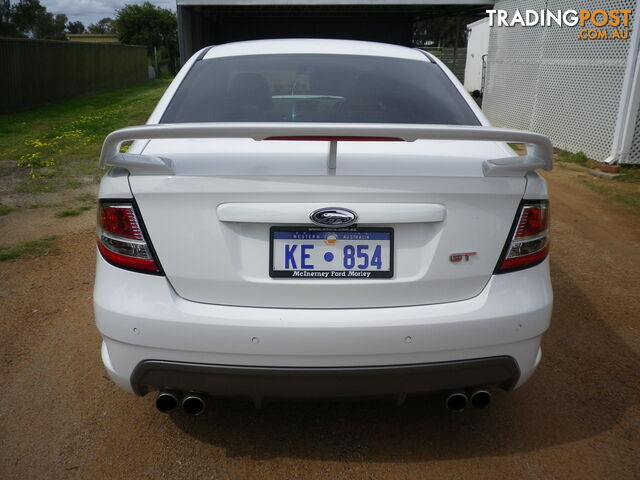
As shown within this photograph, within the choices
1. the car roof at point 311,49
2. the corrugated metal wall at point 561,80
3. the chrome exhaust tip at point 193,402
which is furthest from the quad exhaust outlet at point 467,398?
the corrugated metal wall at point 561,80

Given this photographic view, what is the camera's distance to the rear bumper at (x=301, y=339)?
1931 mm

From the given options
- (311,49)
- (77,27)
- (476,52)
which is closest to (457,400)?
(311,49)

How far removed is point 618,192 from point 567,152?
2.84 meters

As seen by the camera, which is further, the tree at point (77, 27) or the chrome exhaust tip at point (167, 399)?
the tree at point (77, 27)

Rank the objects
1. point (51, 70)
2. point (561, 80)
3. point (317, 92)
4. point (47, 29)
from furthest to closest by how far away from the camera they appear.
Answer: point (47, 29) < point (51, 70) < point (561, 80) < point (317, 92)

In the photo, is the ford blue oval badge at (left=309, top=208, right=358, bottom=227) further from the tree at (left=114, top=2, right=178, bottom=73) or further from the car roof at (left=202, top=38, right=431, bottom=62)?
the tree at (left=114, top=2, right=178, bottom=73)

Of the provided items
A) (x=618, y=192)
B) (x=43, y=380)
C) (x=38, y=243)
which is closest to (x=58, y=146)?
(x=38, y=243)

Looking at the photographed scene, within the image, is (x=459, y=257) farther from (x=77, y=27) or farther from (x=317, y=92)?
(x=77, y=27)

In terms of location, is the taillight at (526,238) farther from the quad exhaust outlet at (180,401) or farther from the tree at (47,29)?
the tree at (47,29)

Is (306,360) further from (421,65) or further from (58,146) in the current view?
(58,146)

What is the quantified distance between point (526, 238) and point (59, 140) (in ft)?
37.1

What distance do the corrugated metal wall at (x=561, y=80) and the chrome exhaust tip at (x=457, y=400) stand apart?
7810 millimetres

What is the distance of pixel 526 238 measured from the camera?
6.80ft

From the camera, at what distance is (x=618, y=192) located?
7.42 meters
